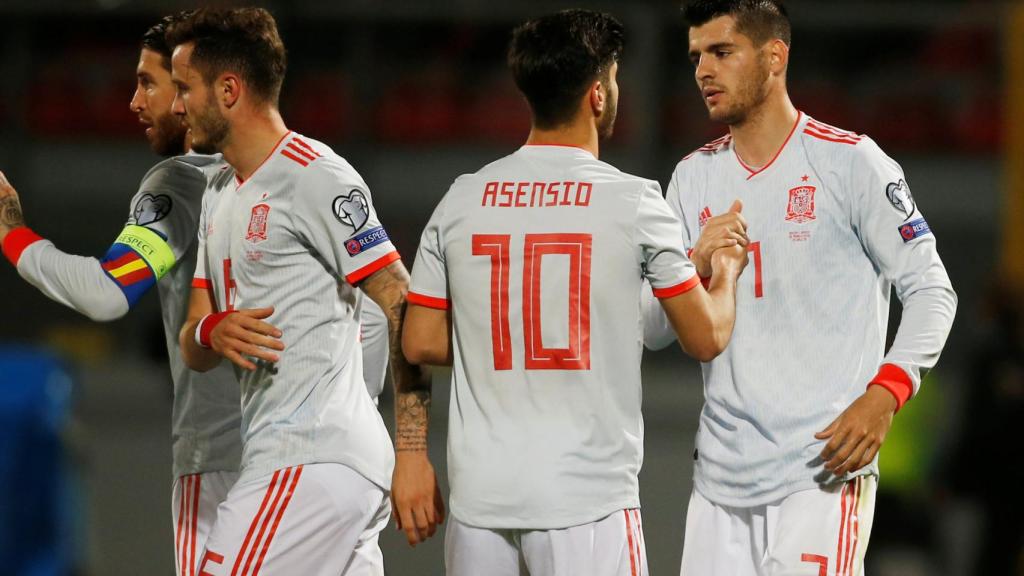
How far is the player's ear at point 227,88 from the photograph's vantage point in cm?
338

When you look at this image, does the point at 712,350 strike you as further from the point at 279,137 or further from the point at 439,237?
the point at 279,137

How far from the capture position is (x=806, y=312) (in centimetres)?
330

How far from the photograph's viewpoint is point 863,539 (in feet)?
10.6

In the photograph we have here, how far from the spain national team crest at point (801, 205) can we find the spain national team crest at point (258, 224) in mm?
1384

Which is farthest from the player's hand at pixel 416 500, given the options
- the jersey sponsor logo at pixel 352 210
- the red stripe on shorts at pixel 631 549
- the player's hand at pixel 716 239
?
the player's hand at pixel 716 239

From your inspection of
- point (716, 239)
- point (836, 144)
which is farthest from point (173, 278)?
point (836, 144)

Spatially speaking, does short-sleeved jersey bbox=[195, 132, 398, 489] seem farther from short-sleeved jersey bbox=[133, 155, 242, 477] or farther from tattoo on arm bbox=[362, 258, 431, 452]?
short-sleeved jersey bbox=[133, 155, 242, 477]

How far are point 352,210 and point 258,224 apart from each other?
26 centimetres

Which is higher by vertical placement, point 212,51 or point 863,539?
point 212,51

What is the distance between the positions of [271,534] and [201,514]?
75 cm

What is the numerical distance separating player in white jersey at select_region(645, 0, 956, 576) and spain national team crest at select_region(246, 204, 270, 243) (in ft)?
3.40

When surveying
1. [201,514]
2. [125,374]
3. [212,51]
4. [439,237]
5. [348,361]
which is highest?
[212,51]

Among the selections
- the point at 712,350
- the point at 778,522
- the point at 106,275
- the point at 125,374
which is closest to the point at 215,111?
the point at 106,275

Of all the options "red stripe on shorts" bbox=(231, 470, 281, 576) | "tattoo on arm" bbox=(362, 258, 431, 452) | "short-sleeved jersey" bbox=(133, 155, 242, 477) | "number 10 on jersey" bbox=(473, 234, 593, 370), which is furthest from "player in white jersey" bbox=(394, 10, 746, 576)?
"short-sleeved jersey" bbox=(133, 155, 242, 477)
